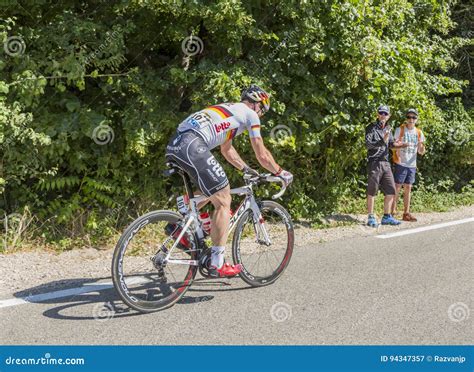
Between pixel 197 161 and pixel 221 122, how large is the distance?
47cm

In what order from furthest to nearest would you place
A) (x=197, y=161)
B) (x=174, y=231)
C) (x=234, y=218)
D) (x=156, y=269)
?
(x=234, y=218) < (x=156, y=269) < (x=174, y=231) < (x=197, y=161)

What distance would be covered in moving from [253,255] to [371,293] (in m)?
1.30

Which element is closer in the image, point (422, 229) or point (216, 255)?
point (216, 255)

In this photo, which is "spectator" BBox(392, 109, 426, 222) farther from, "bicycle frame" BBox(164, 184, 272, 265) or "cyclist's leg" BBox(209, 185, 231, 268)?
"cyclist's leg" BBox(209, 185, 231, 268)

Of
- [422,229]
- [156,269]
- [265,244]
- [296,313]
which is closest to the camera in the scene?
[296,313]

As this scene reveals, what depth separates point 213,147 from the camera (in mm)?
4930

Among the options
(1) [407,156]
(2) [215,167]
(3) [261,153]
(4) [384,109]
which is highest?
(4) [384,109]

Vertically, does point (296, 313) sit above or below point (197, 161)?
below

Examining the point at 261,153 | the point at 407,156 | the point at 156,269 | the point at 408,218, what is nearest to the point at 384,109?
the point at 407,156

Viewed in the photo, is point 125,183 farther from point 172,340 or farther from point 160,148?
point 172,340

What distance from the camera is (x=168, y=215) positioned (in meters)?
4.71

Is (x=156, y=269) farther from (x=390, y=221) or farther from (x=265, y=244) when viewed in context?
(x=390, y=221)

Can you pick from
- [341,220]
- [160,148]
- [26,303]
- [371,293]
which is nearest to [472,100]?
[341,220]

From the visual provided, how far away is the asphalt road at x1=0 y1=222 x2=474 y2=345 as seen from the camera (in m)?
4.03
